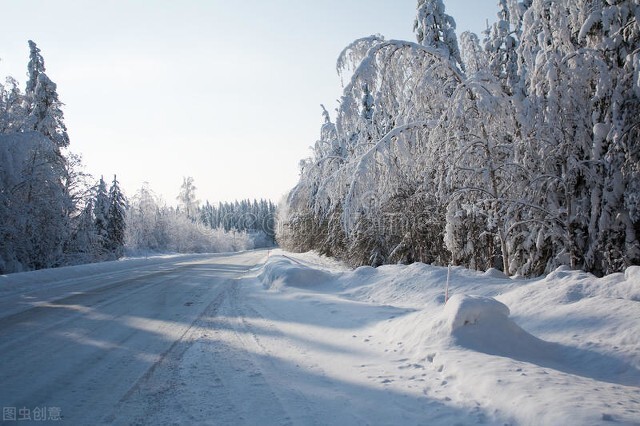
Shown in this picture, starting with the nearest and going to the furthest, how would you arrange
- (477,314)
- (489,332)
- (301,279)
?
(489,332) < (477,314) < (301,279)

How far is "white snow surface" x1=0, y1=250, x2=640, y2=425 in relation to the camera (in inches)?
142

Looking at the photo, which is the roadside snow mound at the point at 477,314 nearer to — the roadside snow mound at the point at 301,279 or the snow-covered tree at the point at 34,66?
the roadside snow mound at the point at 301,279

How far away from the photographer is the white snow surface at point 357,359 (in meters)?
3.60

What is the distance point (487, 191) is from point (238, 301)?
6.60 metres

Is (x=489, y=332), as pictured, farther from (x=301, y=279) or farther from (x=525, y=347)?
(x=301, y=279)

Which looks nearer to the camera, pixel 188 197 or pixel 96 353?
pixel 96 353

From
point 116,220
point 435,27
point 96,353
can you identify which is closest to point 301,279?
point 96,353

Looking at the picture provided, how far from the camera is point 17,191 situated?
63.4 feet

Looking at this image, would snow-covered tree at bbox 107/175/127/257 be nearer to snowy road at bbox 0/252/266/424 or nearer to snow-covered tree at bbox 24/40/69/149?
snow-covered tree at bbox 24/40/69/149

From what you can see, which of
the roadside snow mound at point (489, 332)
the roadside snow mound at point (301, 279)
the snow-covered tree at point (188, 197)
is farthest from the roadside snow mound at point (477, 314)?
the snow-covered tree at point (188, 197)

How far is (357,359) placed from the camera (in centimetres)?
524

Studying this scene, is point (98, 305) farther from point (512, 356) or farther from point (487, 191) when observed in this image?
point (487, 191)

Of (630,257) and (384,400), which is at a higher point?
(630,257)

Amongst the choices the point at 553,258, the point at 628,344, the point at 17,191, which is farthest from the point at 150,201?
the point at 628,344
